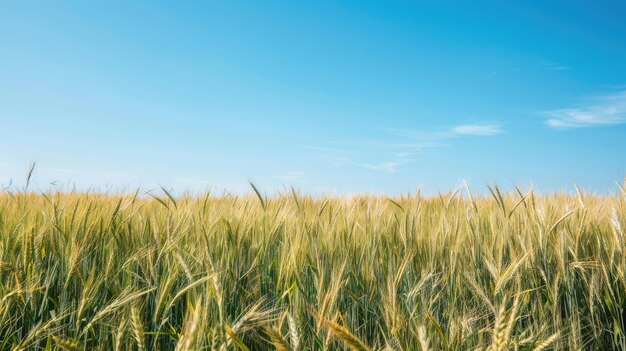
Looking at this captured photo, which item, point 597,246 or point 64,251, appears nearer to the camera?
point 64,251

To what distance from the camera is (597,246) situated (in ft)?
5.63

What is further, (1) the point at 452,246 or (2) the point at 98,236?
(2) the point at 98,236

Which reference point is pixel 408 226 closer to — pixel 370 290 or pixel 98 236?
pixel 370 290

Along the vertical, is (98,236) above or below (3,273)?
above

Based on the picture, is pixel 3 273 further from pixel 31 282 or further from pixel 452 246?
pixel 452 246

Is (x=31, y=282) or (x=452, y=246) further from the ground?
(x=452, y=246)

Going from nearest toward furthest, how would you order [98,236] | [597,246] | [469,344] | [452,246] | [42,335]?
[469,344], [42,335], [452,246], [98,236], [597,246]

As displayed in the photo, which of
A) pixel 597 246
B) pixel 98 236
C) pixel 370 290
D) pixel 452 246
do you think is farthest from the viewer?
pixel 597 246

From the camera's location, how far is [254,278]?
133 cm

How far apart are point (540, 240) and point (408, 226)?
17.6 inches

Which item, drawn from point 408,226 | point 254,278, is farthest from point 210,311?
point 408,226

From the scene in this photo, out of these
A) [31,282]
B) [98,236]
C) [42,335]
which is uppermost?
[98,236]

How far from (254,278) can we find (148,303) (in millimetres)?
359

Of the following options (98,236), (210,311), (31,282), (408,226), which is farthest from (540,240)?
(31,282)
